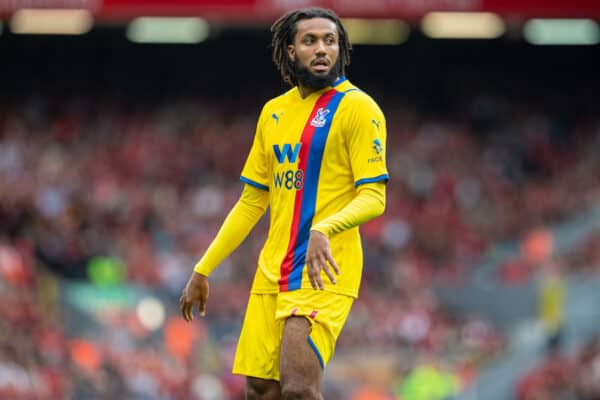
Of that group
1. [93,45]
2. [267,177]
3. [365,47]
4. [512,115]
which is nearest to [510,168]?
[512,115]

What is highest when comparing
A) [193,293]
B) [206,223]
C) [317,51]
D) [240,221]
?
[317,51]

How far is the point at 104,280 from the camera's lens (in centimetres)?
1650

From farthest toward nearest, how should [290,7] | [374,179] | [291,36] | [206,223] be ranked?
1. [290,7]
2. [206,223]
3. [291,36]
4. [374,179]

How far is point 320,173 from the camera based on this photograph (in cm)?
532

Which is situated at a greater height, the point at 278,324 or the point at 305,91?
the point at 305,91

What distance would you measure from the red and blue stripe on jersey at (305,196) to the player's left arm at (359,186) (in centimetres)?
12

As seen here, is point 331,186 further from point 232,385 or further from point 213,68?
point 213,68


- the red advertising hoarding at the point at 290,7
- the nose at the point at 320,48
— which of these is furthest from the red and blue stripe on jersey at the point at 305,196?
the red advertising hoarding at the point at 290,7

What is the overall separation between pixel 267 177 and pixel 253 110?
59.1 ft

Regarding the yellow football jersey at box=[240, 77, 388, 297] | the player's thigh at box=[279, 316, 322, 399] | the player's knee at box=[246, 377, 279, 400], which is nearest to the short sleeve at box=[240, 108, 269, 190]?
the yellow football jersey at box=[240, 77, 388, 297]

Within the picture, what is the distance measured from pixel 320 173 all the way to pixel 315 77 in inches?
17.2

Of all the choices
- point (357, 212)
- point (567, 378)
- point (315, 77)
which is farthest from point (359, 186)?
point (567, 378)

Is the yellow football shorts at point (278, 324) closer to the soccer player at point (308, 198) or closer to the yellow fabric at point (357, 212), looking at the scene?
the soccer player at point (308, 198)

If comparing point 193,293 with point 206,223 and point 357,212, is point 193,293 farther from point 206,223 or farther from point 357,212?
point 206,223
